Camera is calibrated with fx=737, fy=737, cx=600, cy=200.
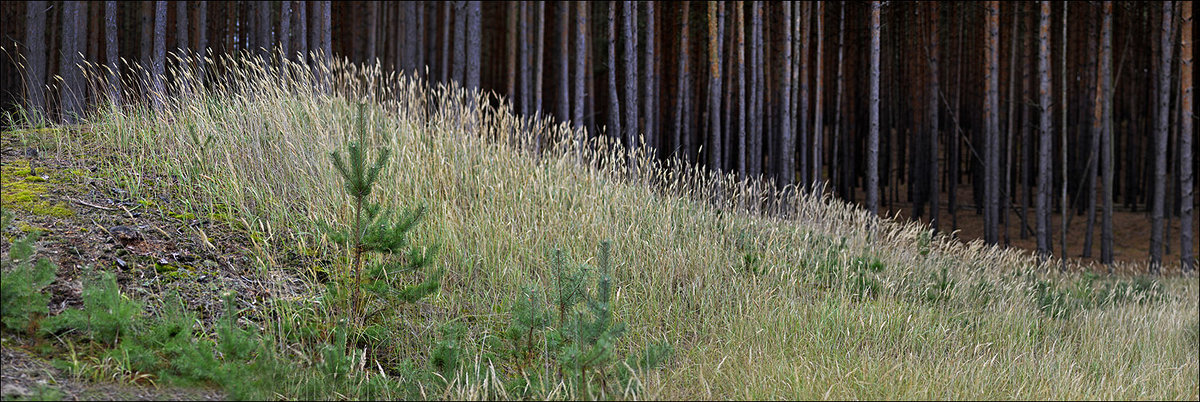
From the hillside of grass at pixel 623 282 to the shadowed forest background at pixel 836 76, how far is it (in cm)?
141

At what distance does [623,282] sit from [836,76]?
1597cm

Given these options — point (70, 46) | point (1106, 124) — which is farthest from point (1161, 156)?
point (70, 46)

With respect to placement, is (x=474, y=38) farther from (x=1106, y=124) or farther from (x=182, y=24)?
(x=1106, y=124)

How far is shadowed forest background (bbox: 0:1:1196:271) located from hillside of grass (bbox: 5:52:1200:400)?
55.7 inches

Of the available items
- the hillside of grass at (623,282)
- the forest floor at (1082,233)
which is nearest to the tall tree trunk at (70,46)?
the hillside of grass at (623,282)

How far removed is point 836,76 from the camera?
61.1 feet

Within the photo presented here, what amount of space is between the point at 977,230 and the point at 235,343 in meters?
15.9

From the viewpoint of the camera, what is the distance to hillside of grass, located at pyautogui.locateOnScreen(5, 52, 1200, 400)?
307 cm

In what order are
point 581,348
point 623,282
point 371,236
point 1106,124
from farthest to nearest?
point 1106,124 < point 623,282 < point 371,236 < point 581,348

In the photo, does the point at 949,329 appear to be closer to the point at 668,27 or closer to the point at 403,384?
the point at 403,384

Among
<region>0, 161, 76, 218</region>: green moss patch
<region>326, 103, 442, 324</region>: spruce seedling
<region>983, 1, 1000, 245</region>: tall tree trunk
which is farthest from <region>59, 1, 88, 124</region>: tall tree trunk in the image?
<region>983, 1, 1000, 245</region>: tall tree trunk

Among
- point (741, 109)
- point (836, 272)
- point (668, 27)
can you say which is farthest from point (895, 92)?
point (836, 272)

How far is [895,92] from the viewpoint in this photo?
22.8 m

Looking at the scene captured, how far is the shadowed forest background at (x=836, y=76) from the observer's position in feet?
34.0
